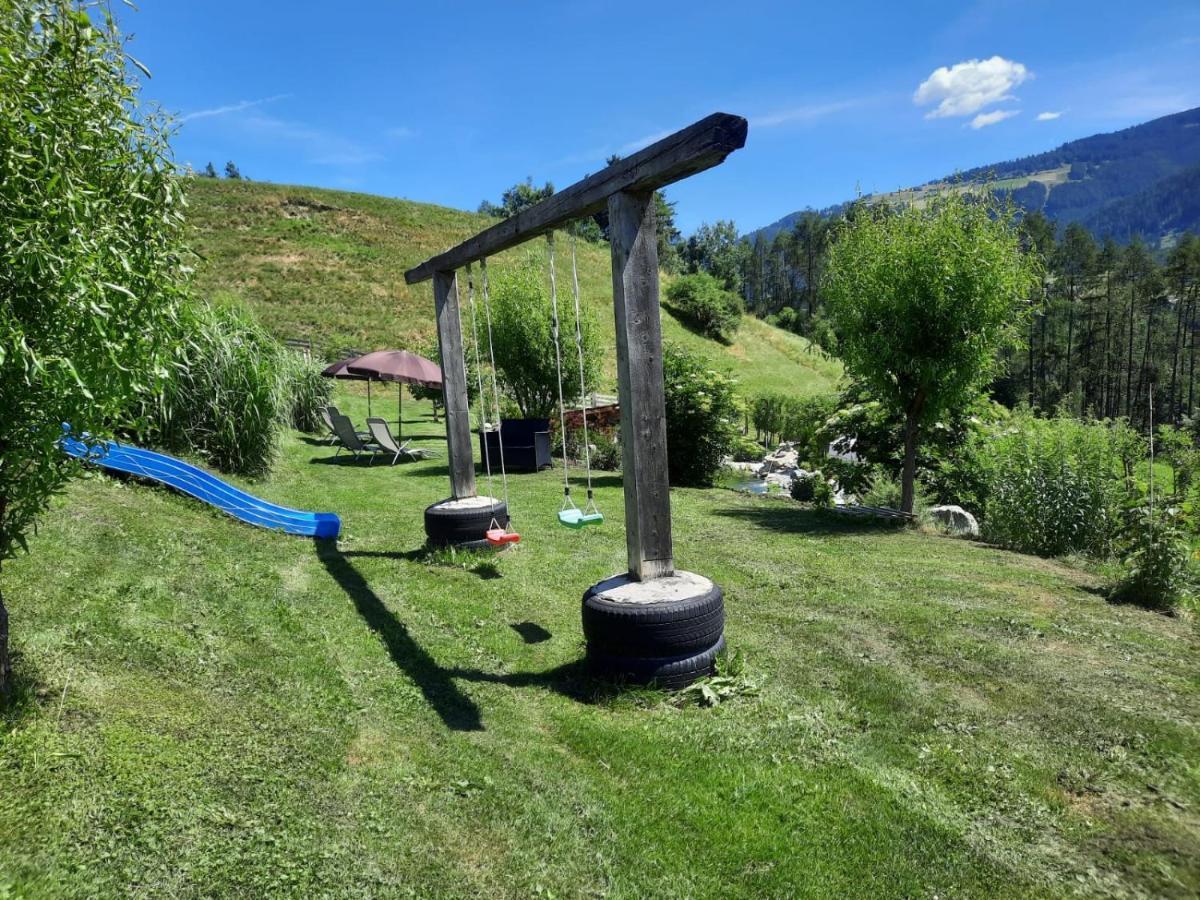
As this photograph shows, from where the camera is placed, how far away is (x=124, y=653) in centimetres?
378

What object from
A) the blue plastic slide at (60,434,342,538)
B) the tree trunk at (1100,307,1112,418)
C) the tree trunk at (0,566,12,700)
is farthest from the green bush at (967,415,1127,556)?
the tree trunk at (1100,307,1112,418)

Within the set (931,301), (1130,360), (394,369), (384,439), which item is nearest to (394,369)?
(394,369)

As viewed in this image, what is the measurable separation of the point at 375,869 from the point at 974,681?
333 centimetres

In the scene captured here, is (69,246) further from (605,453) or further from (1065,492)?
(605,453)

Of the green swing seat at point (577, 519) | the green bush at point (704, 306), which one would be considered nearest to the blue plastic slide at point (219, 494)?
the green swing seat at point (577, 519)

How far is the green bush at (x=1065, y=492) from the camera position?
7.61 m

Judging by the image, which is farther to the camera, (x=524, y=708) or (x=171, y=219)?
(x=524, y=708)

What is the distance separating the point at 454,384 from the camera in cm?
729

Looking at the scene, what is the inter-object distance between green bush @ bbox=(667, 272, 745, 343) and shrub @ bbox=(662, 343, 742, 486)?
34427 millimetres

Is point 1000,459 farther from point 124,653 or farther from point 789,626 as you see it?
point 124,653

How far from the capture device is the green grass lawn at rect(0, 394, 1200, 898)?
2.59 metres

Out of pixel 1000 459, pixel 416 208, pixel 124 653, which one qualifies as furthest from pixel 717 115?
pixel 416 208

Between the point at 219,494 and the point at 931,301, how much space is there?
8630mm

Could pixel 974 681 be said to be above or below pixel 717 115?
below
